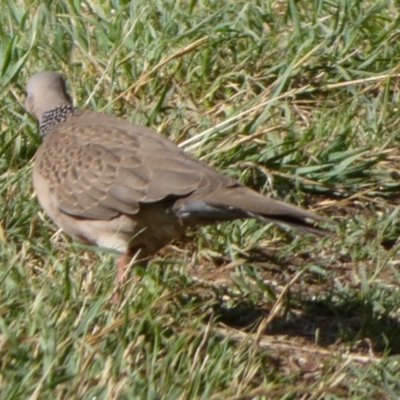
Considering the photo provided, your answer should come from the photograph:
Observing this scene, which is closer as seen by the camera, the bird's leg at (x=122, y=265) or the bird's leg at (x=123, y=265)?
the bird's leg at (x=123, y=265)

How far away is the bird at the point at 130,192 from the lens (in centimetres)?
552

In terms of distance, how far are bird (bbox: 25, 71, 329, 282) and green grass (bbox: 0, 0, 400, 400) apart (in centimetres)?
17

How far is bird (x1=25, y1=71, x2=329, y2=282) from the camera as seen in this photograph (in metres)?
5.52

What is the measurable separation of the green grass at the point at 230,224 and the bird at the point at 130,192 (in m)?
0.17

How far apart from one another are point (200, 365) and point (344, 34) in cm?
345

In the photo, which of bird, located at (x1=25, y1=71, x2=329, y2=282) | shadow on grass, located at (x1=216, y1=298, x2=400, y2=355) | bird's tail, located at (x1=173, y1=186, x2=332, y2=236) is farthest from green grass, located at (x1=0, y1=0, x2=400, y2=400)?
bird's tail, located at (x1=173, y1=186, x2=332, y2=236)

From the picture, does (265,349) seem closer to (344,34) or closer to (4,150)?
(4,150)

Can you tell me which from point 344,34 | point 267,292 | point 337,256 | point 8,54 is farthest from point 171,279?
point 344,34

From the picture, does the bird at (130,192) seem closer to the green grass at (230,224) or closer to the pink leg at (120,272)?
the pink leg at (120,272)

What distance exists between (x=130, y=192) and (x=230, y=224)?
988 mm

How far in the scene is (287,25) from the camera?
7734 mm

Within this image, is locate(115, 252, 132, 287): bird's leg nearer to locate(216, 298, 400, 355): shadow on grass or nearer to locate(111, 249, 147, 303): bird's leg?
locate(111, 249, 147, 303): bird's leg

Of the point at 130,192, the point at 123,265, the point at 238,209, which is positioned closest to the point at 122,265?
the point at 123,265

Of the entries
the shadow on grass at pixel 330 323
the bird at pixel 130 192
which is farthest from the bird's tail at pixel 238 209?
the shadow on grass at pixel 330 323
